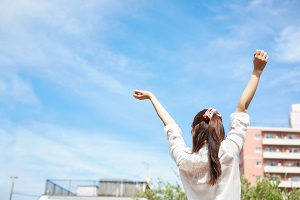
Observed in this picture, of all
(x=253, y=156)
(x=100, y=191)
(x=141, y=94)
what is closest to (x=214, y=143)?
(x=141, y=94)

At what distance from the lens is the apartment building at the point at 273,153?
59.8 meters

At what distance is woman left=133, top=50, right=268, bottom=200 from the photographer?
7.02 ft

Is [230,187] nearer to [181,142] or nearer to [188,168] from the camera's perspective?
[188,168]

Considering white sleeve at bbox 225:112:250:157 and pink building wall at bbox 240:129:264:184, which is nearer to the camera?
white sleeve at bbox 225:112:250:157

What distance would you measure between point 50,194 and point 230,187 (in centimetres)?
2547

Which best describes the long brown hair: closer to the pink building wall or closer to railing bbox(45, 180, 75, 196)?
railing bbox(45, 180, 75, 196)

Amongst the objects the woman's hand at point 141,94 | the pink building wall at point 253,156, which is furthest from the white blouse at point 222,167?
the pink building wall at point 253,156

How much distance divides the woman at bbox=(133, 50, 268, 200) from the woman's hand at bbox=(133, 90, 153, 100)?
0.45 metres

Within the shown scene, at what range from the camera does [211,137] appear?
2.21 metres

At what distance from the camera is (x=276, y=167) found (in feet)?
196

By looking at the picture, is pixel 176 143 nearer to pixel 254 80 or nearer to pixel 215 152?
pixel 215 152

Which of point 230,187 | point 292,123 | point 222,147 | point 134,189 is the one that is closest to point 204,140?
point 222,147

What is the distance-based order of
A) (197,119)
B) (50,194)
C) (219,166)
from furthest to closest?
(50,194) < (197,119) < (219,166)

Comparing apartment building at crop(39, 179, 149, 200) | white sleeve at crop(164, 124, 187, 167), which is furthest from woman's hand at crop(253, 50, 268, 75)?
apartment building at crop(39, 179, 149, 200)
